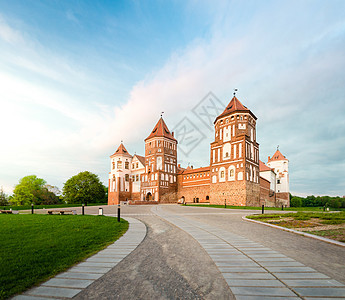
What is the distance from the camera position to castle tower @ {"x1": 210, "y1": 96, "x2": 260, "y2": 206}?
129 ft

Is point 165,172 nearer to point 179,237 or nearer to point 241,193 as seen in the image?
point 241,193

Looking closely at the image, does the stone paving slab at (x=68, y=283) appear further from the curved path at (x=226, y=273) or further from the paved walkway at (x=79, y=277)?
the curved path at (x=226, y=273)

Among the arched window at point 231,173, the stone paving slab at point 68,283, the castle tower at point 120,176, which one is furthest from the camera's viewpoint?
the castle tower at point 120,176

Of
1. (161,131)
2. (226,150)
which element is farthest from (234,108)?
(161,131)

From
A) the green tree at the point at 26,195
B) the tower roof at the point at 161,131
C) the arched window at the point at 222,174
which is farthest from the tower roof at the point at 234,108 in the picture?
the green tree at the point at 26,195

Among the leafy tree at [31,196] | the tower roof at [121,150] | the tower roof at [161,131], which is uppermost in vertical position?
the tower roof at [161,131]

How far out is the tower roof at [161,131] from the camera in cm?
5589

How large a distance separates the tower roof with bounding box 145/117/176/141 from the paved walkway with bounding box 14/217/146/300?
49.5 meters

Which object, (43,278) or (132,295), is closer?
(132,295)

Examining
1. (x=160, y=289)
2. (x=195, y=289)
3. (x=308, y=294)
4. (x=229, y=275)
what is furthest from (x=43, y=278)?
(x=308, y=294)

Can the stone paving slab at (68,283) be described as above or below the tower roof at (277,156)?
below

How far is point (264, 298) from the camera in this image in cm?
338

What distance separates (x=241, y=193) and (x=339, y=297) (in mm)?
36745

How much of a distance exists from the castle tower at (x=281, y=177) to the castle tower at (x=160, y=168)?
29.0m
